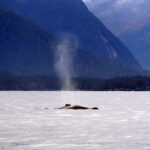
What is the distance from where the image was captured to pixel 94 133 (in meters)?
66.5

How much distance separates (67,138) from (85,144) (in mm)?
5172

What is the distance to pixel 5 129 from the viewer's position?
70.1 m

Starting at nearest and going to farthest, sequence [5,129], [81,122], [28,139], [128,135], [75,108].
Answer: [28,139] → [128,135] → [5,129] → [81,122] → [75,108]

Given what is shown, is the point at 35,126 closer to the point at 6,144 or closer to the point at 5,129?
the point at 5,129

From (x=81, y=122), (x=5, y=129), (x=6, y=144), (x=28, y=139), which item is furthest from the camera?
(x=81, y=122)

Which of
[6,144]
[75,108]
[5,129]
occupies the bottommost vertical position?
[6,144]

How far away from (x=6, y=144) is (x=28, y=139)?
4489 millimetres

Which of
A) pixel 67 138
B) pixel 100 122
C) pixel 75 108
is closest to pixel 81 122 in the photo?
pixel 100 122

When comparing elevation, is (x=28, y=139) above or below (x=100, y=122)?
below

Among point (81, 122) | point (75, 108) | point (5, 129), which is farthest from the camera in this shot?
point (75, 108)

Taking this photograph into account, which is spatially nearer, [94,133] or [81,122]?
[94,133]

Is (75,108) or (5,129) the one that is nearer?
(5,129)

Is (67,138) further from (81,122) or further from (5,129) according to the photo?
(81,122)

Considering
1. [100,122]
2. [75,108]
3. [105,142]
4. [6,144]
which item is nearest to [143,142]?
[105,142]
